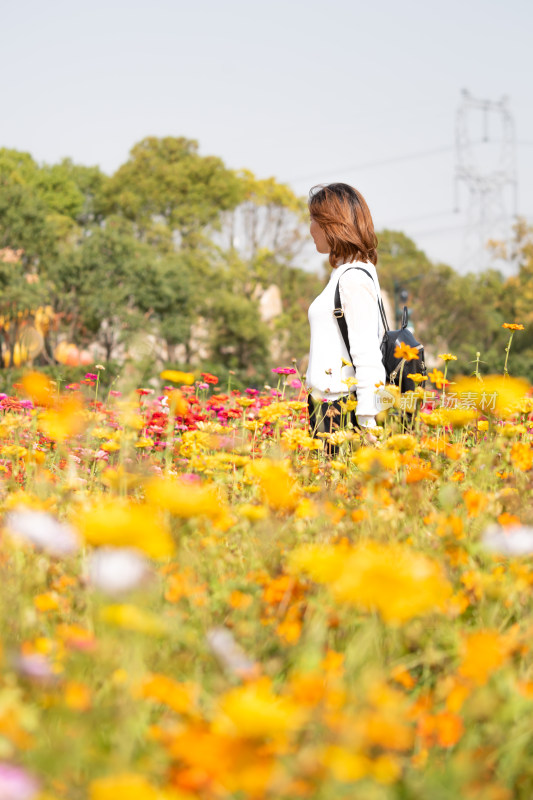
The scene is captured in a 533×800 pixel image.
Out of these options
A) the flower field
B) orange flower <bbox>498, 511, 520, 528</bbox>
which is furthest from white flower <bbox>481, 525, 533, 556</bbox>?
orange flower <bbox>498, 511, 520, 528</bbox>

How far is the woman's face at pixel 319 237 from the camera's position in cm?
388

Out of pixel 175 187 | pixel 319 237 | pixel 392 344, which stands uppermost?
pixel 175 187

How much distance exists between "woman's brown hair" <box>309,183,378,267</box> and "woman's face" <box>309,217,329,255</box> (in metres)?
0.02

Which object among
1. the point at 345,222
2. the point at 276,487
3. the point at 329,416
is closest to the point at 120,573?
the point at 276,487

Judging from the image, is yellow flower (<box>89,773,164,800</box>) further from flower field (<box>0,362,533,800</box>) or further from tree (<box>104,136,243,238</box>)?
tree (<box>104,136,243,238</box>)

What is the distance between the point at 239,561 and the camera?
7.35 feet

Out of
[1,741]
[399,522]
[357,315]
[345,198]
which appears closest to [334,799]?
[1,741]

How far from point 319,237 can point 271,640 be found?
100 inches

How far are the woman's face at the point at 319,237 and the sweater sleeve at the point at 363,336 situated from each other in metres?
0.23

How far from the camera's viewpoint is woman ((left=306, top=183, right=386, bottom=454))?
3.73 metres

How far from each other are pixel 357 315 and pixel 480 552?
1.88 m

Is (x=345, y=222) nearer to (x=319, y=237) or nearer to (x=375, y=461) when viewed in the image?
(x=319, y=237)

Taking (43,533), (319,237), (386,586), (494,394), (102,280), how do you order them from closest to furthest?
(386,586) → (43,533) → (494,394) → (319,237) → (102,280)

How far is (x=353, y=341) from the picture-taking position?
3744 mm
